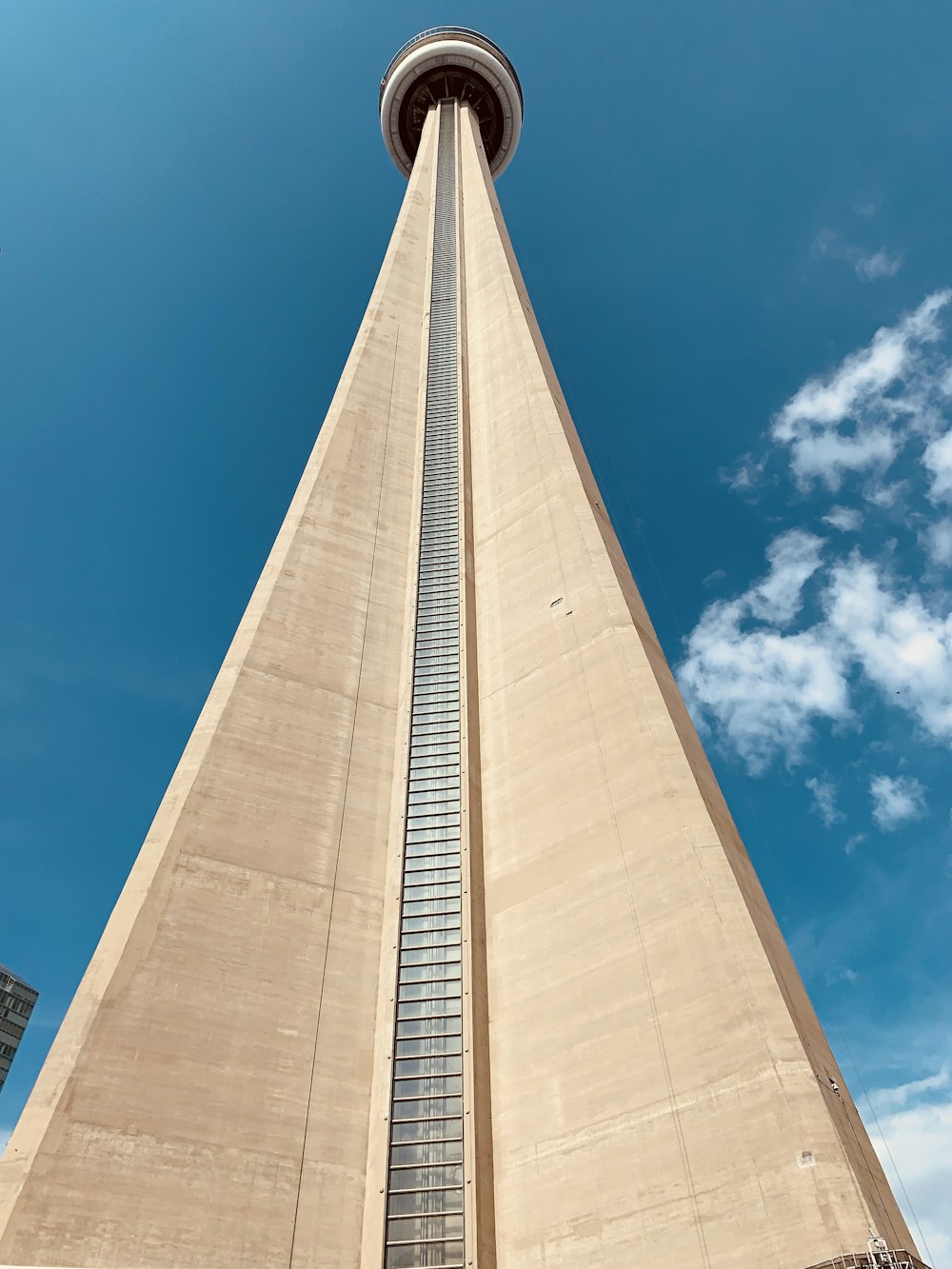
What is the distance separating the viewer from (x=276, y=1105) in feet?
42.4

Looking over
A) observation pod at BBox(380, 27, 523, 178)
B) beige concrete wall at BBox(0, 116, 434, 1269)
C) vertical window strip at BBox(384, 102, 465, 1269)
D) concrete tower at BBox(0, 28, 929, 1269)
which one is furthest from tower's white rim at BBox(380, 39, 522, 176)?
beige concrete wall at BBox(0, 116, 434, 1269)

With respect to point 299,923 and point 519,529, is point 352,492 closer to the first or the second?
point 519,529

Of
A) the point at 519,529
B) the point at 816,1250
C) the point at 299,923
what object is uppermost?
the point at 519,529

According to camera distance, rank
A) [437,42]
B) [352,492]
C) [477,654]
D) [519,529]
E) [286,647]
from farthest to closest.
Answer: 1. [437,42]
2. [352,492]
3. [519,529]
4. [477,654]
5. [286,647]

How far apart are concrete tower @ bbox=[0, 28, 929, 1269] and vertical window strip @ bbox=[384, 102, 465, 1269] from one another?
55mm

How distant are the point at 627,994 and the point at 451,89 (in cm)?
5814

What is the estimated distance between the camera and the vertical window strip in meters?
12.3

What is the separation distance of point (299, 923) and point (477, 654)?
796 cm

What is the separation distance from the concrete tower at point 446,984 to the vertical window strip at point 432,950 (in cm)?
5

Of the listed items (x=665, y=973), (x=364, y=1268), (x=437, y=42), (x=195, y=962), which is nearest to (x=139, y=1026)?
(x=195, y=962)

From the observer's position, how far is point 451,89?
56.3m

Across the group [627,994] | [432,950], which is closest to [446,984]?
[432,950]

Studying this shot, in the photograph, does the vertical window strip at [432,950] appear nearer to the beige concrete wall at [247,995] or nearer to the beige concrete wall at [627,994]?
the beige concrete wall at [247,995]

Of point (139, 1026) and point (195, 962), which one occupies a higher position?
point (195, 962)
